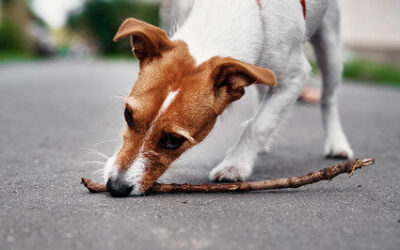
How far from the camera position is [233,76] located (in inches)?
126

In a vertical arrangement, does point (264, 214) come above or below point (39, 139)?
above

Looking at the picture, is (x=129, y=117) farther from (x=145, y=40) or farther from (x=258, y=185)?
(x=258, y=185)

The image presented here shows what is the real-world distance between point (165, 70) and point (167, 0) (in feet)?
174

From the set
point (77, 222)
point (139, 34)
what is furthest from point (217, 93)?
point (77, 222)

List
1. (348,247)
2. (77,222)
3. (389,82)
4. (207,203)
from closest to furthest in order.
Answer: (348,247) → (77,222) → (207,203) → (389,82)

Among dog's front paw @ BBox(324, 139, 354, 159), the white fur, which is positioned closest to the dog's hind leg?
dog's front paw @ BBox(324, 139, 354, 159)

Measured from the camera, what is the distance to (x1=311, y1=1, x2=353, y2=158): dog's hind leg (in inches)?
193

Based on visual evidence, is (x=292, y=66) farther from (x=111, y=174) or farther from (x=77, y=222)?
(x=77, y=222)

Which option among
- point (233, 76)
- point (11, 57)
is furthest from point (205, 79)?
point (11, 57)

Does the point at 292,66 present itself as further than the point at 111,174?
Yes

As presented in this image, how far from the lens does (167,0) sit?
54500 mm

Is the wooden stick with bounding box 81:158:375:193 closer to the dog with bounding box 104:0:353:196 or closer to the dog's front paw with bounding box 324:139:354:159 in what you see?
the dog with bounding box 104:0:353:196

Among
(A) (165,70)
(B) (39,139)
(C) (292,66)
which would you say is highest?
(A) (165,70)

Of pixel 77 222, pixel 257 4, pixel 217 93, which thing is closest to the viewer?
pixel 77 222
